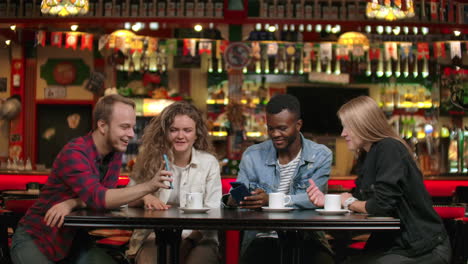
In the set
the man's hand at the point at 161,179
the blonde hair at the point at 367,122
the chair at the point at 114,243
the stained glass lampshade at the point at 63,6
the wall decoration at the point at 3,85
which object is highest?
the stained glass lampshade at the point at 63,6

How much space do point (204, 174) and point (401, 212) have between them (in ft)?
4.01

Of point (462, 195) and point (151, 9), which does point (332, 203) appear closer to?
point (462, 195)

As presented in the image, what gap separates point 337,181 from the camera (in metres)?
8.58

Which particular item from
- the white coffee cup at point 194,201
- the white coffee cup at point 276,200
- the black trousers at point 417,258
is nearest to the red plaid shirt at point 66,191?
the white coffee cup at point 194,201

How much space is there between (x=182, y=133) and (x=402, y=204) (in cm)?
134

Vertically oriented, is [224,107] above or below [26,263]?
above

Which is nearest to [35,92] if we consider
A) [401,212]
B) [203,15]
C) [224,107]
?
[224,107]

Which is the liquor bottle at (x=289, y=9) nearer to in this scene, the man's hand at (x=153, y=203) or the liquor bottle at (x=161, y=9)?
the liquor bottle at (x=161, y=9)

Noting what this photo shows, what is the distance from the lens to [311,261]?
399cm

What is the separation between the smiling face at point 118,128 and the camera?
146 inches

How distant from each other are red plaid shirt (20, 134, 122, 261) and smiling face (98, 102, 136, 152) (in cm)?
9

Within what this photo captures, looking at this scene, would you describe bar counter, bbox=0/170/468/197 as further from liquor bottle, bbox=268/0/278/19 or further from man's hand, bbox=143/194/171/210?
man's hand, bbox=143/194/171/210

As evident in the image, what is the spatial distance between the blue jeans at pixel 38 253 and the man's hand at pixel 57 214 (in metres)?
0.21

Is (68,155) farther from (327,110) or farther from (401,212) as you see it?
(327,110)
